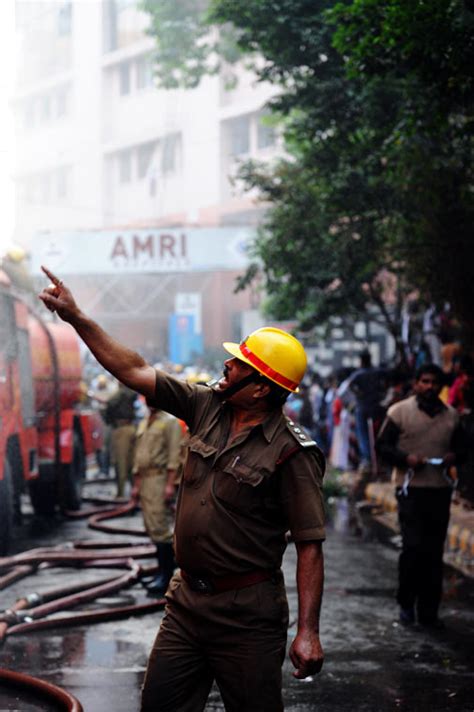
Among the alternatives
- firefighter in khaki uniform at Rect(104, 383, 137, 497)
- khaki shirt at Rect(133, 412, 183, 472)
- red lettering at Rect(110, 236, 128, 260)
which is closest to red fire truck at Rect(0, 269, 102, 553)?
firefighter in khaki uniform at Rect(104, 383, 137, 497)

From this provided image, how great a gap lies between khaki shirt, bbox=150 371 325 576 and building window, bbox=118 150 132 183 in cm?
4901

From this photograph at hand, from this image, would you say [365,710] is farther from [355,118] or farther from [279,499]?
[355,118]

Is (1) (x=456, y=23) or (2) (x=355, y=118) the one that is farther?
(2) (x=355, y=118)

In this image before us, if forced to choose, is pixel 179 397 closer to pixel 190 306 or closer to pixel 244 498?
pixel 244 498

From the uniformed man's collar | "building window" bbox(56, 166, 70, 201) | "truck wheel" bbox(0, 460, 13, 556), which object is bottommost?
"truck wheel" bbox(0, 460, 13, 556)

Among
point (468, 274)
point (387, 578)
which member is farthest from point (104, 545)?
point (468, 274)

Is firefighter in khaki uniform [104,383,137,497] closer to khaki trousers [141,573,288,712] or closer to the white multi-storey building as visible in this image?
khaki trousers [141,573,288,712]

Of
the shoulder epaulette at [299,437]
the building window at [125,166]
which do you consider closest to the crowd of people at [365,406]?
the shoulder epaulette at [299,437]

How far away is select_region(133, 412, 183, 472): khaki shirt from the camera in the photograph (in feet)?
31.7

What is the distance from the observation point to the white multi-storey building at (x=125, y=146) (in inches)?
1806

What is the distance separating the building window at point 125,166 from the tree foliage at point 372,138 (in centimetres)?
3303

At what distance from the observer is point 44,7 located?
45.2 m

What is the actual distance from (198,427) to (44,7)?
142 ft

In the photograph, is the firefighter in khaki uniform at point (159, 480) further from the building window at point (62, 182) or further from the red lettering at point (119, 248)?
the building window at point (62, 182)
